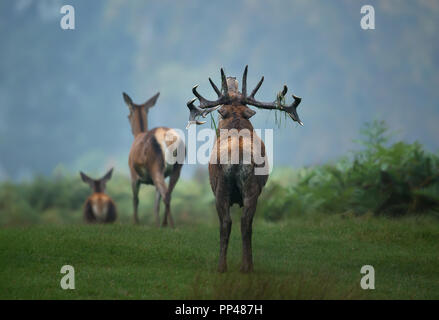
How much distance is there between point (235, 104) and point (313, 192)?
30.4ft

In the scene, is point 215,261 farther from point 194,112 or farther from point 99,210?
point 99,210

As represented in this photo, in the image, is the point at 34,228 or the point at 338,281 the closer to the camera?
the point at 338,281

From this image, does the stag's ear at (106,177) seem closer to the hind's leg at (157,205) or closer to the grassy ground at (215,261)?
the hind's leg at (157,205)

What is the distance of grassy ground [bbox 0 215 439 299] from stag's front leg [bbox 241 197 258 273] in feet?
0.57

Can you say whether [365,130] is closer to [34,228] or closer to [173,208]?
[173,208]

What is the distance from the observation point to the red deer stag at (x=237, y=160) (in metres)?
8.98

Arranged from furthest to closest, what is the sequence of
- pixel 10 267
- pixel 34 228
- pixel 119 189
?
pixel 119 189 < pixel 34 228 < pixel 10 267

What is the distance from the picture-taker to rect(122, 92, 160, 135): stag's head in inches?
684

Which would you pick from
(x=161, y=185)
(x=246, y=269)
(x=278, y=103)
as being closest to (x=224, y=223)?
(x=246, y=269)

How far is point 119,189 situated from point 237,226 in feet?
38.4

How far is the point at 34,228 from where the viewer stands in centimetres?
1368

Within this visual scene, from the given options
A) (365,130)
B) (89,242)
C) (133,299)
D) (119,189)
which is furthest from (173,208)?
(133,299)

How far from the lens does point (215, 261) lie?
10.5 metres
